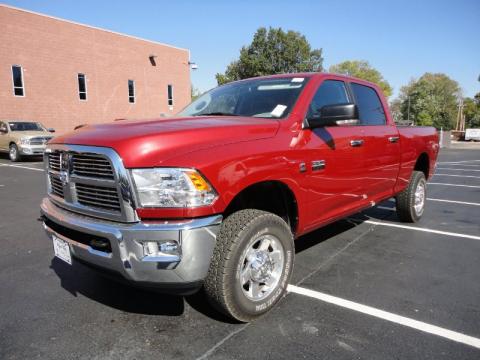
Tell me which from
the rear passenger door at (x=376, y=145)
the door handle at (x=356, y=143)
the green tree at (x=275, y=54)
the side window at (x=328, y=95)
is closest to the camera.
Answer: the side window at (x=328, y=95)

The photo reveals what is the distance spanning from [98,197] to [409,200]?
4.34 m

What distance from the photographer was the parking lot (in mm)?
2494

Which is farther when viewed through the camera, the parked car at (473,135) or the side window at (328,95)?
the parked car at (473,135)

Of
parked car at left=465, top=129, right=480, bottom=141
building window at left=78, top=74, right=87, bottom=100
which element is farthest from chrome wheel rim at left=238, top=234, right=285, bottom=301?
parked car at left=465, top=129, right=480, bottom=141

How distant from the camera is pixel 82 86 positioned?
1019 inches

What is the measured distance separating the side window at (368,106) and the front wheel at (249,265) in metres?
2.03

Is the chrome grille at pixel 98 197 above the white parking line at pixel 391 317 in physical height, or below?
above

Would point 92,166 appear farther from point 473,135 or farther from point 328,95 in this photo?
point 473,135

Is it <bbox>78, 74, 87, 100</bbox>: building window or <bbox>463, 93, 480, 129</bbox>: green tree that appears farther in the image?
<bbox>463, 93, 480, 129</bbox>: green tree

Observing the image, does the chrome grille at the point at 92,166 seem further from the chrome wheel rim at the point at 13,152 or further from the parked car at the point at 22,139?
the chrome wheel rim at the point at 13,152

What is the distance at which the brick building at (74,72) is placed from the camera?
21969 millimetres

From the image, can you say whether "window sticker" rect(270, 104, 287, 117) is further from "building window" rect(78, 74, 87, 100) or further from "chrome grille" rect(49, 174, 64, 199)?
"building window" rect(78, 74, 87, 100)

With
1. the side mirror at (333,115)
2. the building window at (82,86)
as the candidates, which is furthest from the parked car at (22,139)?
the side mirror at (333,115)

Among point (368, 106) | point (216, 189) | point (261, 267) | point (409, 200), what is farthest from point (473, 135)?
point (216, 189)
